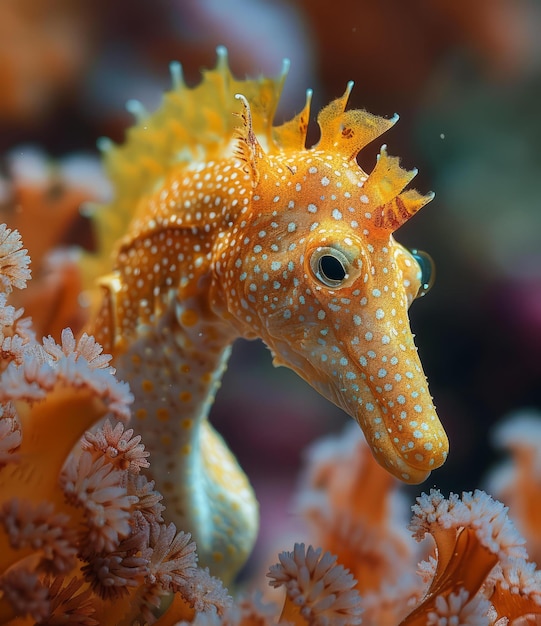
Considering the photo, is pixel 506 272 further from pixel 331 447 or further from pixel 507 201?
pixel 331 447

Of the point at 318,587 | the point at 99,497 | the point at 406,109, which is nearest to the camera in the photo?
the point at 99,497

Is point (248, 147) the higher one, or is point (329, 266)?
point (248, 147)

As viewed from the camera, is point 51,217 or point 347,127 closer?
point 347,127

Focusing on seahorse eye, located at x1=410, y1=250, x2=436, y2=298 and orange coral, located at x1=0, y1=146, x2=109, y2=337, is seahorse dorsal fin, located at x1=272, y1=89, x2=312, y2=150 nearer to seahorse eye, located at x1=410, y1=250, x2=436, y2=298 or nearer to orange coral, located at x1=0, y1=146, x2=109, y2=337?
seahorse eye, located at x1=410, y1=250, x2=436, y2=298

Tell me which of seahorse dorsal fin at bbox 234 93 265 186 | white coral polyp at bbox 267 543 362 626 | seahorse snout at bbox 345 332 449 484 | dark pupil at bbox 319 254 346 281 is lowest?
white coral polyp at bbox 267 543 362 626

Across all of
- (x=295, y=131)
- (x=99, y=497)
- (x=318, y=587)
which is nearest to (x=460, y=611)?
(x=318, y=587)

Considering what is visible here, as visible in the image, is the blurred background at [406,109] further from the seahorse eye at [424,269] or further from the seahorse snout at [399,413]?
the seahorse snout at [399,413]

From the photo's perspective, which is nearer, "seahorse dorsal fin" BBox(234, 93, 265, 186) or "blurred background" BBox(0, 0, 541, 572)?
"seahorse dorsal fin" BBox(234, 93, 265, 186)

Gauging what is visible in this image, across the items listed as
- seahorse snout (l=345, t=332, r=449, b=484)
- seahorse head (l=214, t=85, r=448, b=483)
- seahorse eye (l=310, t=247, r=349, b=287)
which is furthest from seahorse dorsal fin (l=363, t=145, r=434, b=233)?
seahorse snout (l=345, t=332, r=449, b=484)

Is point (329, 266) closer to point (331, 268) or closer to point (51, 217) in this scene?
point (331, 268)
